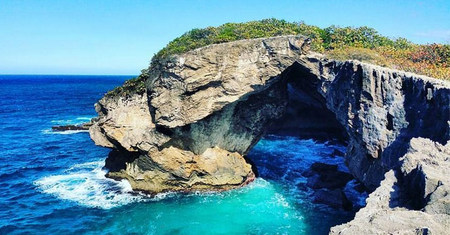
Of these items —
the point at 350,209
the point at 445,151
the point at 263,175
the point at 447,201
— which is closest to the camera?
the point at 447,201

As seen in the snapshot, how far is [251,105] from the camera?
29625 millimetres

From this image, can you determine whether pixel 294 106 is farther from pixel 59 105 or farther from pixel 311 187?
pixel 59 105

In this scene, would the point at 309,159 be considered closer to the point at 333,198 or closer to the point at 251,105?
the point at 333,198

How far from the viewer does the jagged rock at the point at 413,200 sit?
959 cm

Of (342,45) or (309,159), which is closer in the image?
(342,45)

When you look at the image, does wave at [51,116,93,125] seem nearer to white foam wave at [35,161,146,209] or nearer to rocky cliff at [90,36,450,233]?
white foam wave at [35,161,146,209]

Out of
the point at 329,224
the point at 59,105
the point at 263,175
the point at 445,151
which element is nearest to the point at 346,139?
the point at 263,175

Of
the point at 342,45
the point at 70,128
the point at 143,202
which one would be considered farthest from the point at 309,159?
the point at 70,128

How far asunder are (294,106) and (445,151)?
31058 millimetres

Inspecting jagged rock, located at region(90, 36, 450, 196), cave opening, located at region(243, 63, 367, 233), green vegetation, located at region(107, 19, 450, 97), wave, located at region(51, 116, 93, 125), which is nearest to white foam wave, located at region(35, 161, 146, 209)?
jagged rock, located at region(90, 36, 450, 196)

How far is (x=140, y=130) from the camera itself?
27156 mm

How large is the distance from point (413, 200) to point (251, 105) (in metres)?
18.9

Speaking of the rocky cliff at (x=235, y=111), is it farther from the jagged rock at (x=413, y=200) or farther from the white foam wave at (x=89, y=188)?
the jagged rock at (x=413, y=200)

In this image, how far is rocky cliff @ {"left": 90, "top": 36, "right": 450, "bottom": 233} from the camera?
19.7 m
